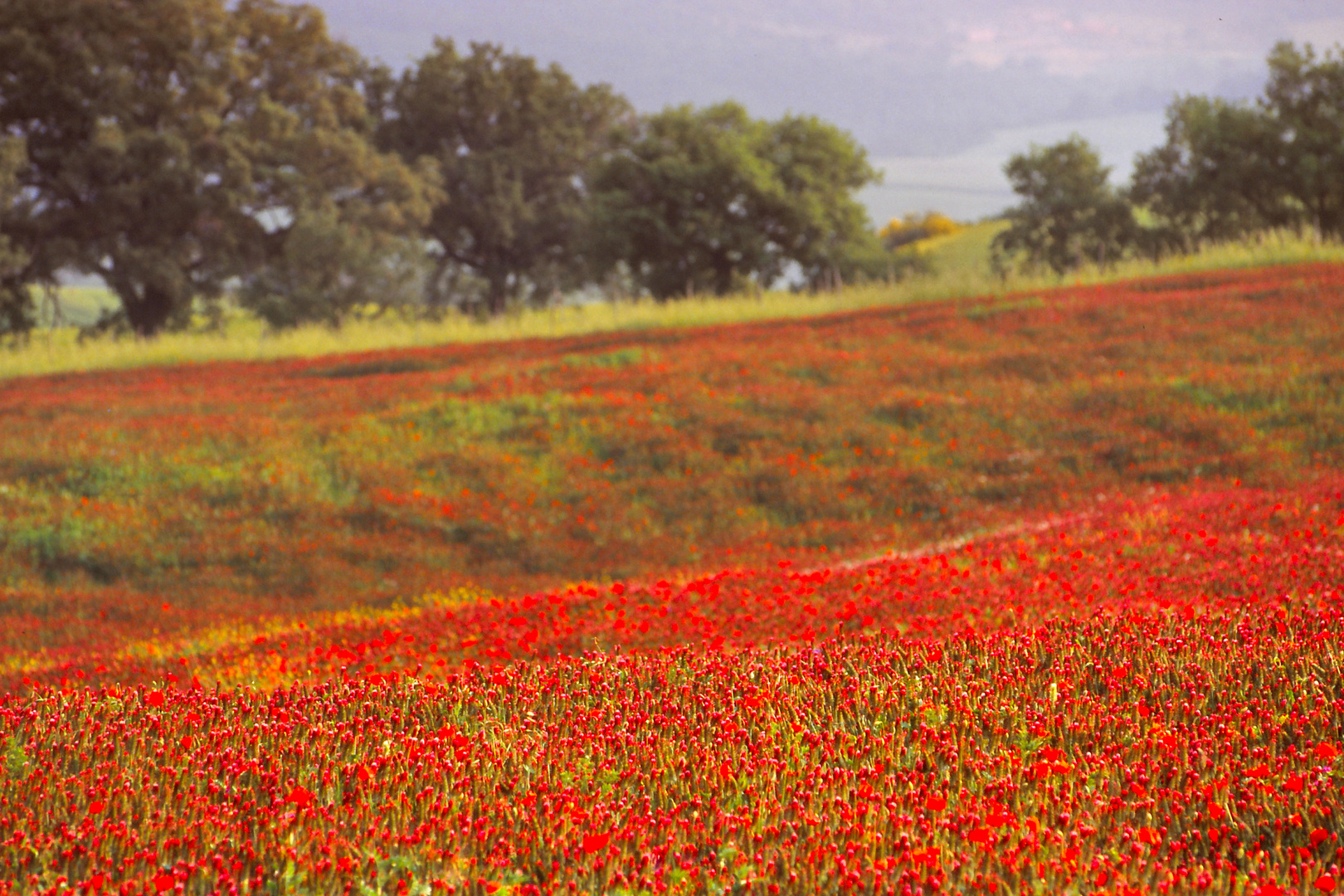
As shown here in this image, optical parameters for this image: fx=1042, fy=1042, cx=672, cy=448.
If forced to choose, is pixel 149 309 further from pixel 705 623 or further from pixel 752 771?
pixel 752 771

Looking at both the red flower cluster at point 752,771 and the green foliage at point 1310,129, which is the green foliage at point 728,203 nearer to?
the green foliage at point 1310,129

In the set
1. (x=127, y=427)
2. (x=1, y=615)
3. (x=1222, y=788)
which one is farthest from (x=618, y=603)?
(x=127, y=427)

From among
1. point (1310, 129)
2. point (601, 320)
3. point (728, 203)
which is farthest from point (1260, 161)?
point (601, 320)

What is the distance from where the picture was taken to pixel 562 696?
4820 millimetres

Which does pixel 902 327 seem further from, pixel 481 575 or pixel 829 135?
pixel 829 135

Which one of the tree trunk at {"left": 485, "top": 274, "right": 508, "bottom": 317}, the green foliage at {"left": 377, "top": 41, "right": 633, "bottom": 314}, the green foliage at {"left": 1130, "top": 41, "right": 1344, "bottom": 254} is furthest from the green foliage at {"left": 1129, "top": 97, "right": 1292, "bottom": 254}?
the tree trunk at {"left": 485, "top": 274, "right": 508, "bottom": 317}

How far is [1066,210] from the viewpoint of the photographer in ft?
175

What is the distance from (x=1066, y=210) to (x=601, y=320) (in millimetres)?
30706

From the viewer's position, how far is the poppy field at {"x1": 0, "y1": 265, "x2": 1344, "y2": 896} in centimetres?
333

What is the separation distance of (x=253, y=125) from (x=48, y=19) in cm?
799

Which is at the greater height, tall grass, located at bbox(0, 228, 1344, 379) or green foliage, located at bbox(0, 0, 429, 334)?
green foliage, located at bbox(0, 0, 429, 334)

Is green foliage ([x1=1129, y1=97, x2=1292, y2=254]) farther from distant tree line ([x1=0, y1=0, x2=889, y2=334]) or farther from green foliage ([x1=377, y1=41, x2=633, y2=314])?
green foliage ([x1=377, y1=41, x2=633, y2=314])

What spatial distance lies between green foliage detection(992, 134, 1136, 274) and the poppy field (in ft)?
106

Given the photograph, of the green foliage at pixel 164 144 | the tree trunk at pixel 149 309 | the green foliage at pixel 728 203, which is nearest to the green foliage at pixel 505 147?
the green foliage at pixel 728 203
